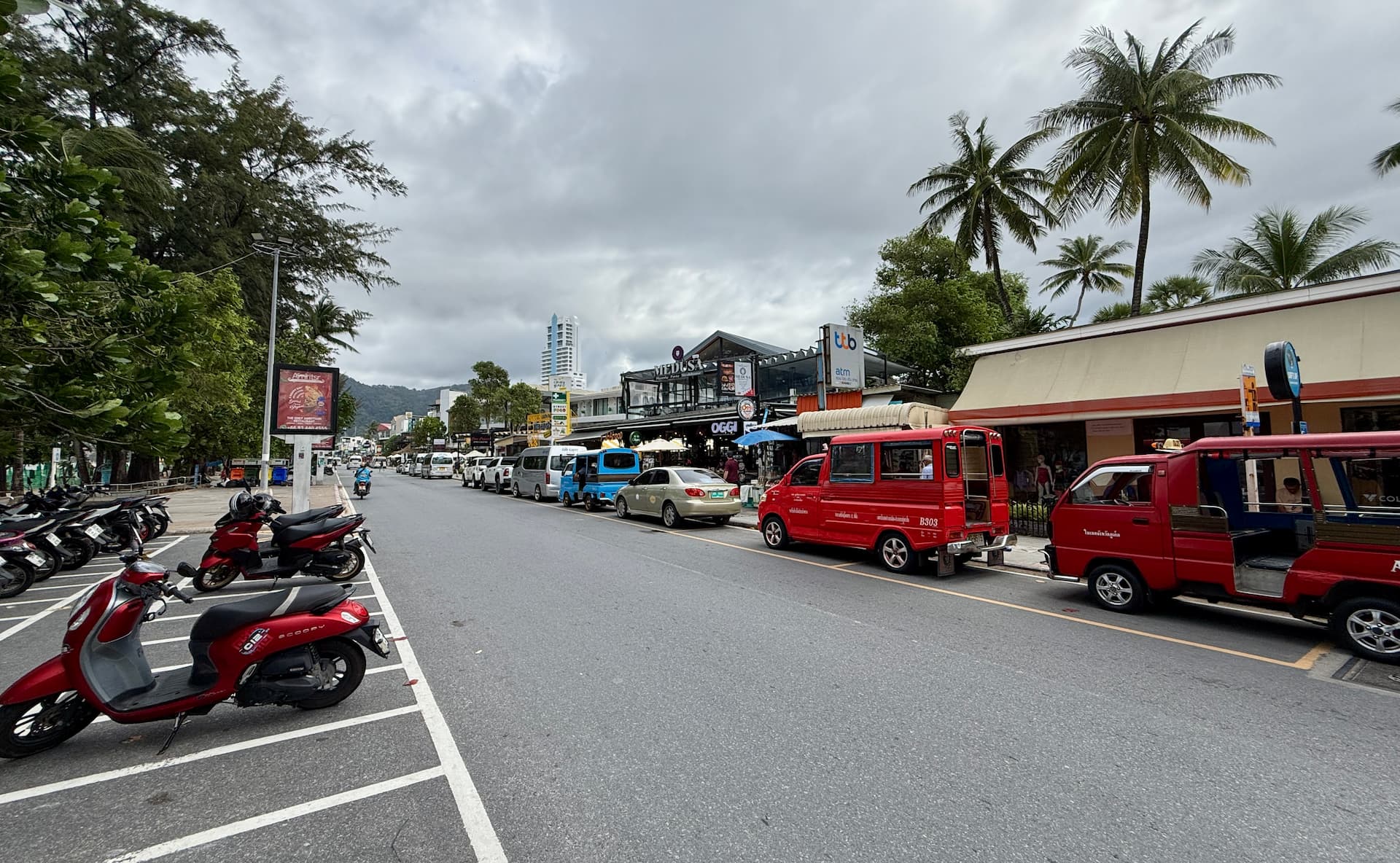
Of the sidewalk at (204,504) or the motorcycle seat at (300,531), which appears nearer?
the motorcycle seat at (300,531)

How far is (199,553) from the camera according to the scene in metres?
11.3

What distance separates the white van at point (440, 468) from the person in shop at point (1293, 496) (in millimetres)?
47743

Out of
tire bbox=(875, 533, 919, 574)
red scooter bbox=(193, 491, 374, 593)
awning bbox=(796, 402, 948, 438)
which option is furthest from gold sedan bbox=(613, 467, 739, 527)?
red scooter bbox=(193, 491, 374, 593)

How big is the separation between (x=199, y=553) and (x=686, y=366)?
24.2m

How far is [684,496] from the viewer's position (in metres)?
15.3

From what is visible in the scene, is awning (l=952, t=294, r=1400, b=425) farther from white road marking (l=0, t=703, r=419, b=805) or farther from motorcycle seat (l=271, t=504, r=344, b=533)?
white road marking (l=0, t=703, r=419, b=805)

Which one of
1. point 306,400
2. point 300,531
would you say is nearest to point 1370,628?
point 300,531

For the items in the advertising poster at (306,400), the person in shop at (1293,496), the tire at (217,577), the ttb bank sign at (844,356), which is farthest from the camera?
the ttb bank sign at (844,356)

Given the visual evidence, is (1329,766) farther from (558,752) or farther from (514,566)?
(514,566)

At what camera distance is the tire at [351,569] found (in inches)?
351

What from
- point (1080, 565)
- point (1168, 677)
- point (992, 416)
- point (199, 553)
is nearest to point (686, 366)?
point (992, 416)

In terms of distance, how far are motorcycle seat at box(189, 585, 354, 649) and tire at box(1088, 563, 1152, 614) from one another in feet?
26.0

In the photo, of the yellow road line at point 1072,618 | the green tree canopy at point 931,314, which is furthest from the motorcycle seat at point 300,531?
the green tree canopy at point 931,314

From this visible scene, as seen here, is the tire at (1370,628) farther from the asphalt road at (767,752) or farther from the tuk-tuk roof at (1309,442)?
the tuk-tuk roof at (1309,442)
